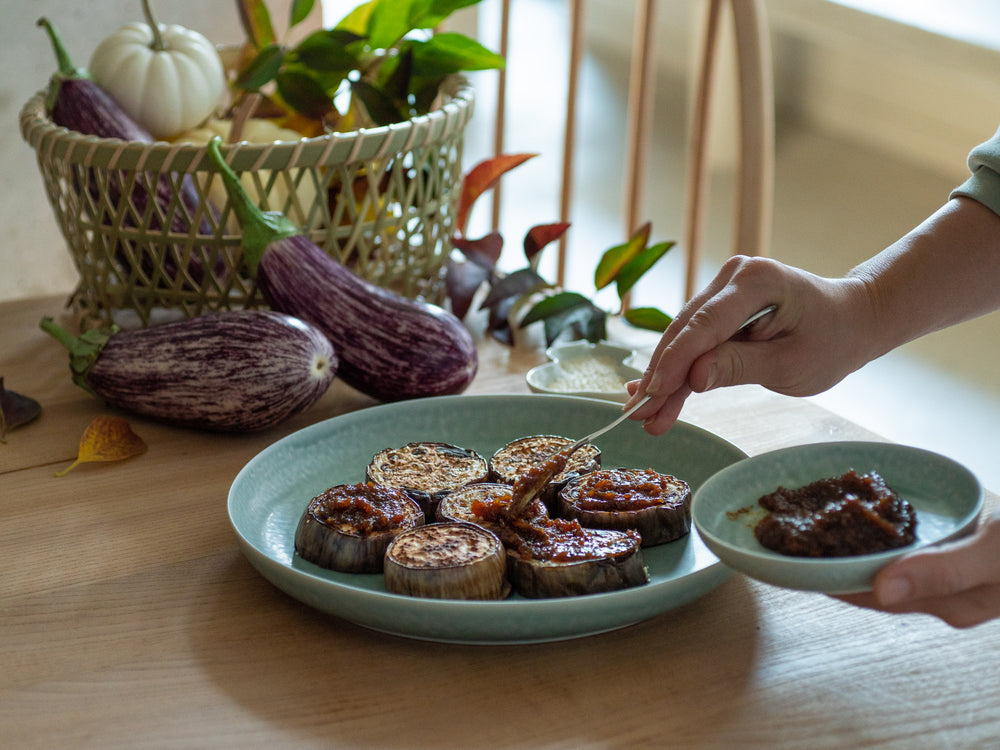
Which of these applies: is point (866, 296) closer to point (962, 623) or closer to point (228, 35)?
point (962, 623)

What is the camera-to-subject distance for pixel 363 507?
768mm

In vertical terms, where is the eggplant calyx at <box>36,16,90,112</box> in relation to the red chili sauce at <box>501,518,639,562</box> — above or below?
above

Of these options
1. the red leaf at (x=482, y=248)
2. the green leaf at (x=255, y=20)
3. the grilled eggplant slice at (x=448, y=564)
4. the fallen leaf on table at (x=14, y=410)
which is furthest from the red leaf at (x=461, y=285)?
the grilled eggplant slice at (x=448, y=564)

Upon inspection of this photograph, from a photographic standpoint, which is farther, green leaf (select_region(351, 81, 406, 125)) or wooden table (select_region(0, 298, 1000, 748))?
green leaf (select_region(351, 81, 406, 125))

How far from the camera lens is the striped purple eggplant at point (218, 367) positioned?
0.99 metres

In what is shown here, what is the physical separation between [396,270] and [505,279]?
13 cm

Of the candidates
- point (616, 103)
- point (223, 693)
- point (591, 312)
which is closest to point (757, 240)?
point (591, 312)

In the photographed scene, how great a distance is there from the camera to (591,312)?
1.24m

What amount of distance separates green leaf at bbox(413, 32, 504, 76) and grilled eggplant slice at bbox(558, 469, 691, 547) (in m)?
0.66

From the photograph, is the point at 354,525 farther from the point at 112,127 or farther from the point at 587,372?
the point at 112,127

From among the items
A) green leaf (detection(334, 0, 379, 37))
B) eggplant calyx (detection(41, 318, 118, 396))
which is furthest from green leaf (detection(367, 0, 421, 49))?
eggplant calyx (detection(41, 318, 118, 396))

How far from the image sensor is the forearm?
91 cm

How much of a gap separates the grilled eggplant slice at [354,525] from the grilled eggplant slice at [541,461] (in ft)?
0.32

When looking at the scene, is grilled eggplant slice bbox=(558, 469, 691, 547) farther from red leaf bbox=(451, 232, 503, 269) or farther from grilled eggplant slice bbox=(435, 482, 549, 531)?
red leaf bbox=(451, 232, 503, 269)
